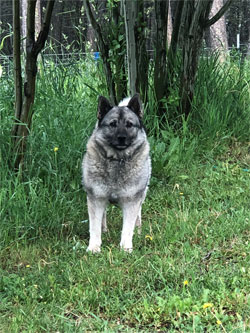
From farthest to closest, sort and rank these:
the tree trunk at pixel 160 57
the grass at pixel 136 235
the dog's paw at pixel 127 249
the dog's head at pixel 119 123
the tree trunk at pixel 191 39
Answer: the tree trunk at pixel 160 57 → the tree trunk at pixel 191 39 → the dog's head at pixel 119 123 → the dog's paw at pixel 127 249 → the grass at pixel 136 235

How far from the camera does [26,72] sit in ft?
12.7

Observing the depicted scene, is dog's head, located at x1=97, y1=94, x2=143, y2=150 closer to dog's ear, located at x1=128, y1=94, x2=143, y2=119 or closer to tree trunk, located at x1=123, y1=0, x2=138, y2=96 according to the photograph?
dog's ear, located at x1=128, y1=94, x2=143, y2=119

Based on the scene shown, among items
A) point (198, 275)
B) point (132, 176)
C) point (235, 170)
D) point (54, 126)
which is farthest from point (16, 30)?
point (235, 170)

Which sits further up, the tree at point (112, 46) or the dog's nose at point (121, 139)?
the tree at point (112, 46)

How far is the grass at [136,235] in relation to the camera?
8.45 feet

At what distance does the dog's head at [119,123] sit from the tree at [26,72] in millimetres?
722

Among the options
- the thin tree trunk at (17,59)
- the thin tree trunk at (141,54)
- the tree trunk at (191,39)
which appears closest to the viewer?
the thin tree trunk at (17,59)

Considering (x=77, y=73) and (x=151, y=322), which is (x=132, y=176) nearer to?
(x=151, y=322)

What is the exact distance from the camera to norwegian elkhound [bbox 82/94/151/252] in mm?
3514

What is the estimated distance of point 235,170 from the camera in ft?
16.9

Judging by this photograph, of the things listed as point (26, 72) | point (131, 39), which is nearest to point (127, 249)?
point (26, 72)

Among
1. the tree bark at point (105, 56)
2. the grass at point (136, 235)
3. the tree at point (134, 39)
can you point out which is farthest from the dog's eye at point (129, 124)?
the tree bark at point (105, 56)

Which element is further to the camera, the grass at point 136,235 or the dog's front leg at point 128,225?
the dog's front leg at point 128,225

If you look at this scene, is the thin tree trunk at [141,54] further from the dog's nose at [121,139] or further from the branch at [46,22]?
the dog's nose at [121,139]
